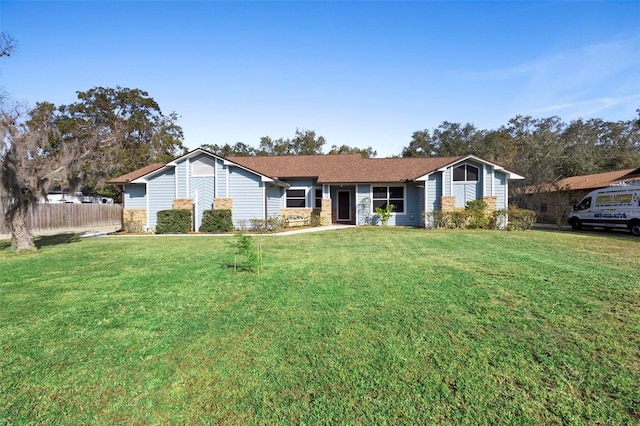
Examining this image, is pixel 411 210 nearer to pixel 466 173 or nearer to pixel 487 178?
pixel 466 173

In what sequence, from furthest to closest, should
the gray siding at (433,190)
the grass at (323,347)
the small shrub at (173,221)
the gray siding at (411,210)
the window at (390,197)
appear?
1. the window at (390,197)
2. the gray siding at (411,210)
3. the gray siding at (433,190)
4. the small shrub at (173,221)
5. the grass at (323,347)

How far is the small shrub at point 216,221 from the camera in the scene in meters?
17.1

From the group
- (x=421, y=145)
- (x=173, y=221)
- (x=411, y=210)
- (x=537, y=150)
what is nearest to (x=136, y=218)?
(x=173, y=221)

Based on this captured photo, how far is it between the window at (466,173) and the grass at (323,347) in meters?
11.7

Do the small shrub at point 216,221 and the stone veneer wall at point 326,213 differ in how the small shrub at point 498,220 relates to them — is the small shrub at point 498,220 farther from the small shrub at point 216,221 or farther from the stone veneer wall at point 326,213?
the small shrub at point 216,221

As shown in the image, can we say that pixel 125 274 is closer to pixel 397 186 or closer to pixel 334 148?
pixel 397 186

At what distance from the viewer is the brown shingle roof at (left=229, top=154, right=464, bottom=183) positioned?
19703 millimetres

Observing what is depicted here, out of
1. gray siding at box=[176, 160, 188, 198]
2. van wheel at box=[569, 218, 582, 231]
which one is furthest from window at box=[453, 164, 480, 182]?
gray siding at box=[176, 160, 188, 198]

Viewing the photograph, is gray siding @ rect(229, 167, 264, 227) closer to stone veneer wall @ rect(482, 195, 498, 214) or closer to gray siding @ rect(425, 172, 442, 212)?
gray siding @ rect(425, 172, 442, 212)

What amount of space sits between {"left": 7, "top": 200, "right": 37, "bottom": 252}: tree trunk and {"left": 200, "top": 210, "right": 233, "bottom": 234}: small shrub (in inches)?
285

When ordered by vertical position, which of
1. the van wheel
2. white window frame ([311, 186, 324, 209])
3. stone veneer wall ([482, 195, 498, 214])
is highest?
white window frame ([311, 186, 324, 209])

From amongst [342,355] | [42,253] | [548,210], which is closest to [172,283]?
[342,355]

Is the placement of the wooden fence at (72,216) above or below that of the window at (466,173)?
below

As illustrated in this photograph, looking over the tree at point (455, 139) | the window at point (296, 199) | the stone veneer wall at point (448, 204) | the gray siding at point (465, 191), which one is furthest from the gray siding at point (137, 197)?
the tree at point (455, 139)
